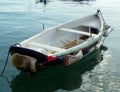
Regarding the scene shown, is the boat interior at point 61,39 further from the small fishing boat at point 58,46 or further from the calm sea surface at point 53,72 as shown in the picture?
the calm sea surface at point 53,72

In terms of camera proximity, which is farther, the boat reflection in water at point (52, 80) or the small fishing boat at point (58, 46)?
the boat reflection in water at point (52, 80)

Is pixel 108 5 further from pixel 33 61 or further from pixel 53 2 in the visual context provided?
pixel 33 61

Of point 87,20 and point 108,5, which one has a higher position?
point 87,20

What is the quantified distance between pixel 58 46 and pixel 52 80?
372 cm

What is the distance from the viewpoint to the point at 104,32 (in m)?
22.1

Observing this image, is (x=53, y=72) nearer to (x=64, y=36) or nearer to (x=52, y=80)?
(x=52, y=80)

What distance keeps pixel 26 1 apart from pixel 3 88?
2817 centimetres

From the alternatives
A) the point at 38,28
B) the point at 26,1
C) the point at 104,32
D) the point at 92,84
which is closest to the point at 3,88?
the point at 92,84

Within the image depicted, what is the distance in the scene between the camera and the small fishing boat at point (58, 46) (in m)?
15.1

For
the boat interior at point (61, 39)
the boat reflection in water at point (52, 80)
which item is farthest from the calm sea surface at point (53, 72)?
the boat interior at point (61, 39)

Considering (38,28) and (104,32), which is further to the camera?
(38,28)

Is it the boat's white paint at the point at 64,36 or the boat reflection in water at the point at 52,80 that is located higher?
the boat's white paint at the point at 64,36

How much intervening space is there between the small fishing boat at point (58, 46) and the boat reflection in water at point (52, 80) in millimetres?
759

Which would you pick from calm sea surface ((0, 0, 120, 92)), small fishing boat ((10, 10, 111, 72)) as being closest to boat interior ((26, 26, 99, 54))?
small fishing boat ((10, 10, 111, 72))
